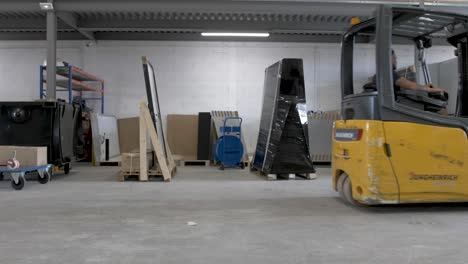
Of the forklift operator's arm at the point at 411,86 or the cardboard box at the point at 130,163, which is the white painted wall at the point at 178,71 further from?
the forklift operator's arm at the point at 411,86

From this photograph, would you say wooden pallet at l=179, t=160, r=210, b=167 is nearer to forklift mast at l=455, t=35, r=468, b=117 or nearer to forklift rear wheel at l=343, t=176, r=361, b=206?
forklift rear wheel at l=343, t=176, r=361, b=206

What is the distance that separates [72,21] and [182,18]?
286 cm

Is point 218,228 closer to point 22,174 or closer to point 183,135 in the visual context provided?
point 22,174

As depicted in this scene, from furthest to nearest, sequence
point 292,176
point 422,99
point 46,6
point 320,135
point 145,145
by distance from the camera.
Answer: point 320,135
point 46,6
point 292,176
point 145,145
point 422,99

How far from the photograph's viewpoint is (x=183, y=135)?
11414 millimetres

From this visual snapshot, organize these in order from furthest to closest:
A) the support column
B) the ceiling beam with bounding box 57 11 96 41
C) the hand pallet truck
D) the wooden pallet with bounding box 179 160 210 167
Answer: the wooden pallet with bounding box 179 160 210 167 → the ceiling beam with bounding box 57 11 96 41 → the support column → the hand pallet truck

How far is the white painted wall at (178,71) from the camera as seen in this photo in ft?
38.3

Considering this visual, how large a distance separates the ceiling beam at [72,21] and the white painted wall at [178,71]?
47cm

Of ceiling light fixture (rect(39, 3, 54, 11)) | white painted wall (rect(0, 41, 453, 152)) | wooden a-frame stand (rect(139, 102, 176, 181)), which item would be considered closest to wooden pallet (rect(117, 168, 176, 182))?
wooden a-frame stand (rect(139, 102, 176, 181))

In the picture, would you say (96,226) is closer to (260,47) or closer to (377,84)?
(377,84)

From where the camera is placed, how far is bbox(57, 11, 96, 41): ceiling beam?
9350 millimetres

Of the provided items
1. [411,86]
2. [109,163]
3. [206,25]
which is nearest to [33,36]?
[109,163]

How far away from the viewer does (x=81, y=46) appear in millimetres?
11703

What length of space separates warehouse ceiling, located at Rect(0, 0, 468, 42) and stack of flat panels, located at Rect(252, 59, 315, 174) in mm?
1920
